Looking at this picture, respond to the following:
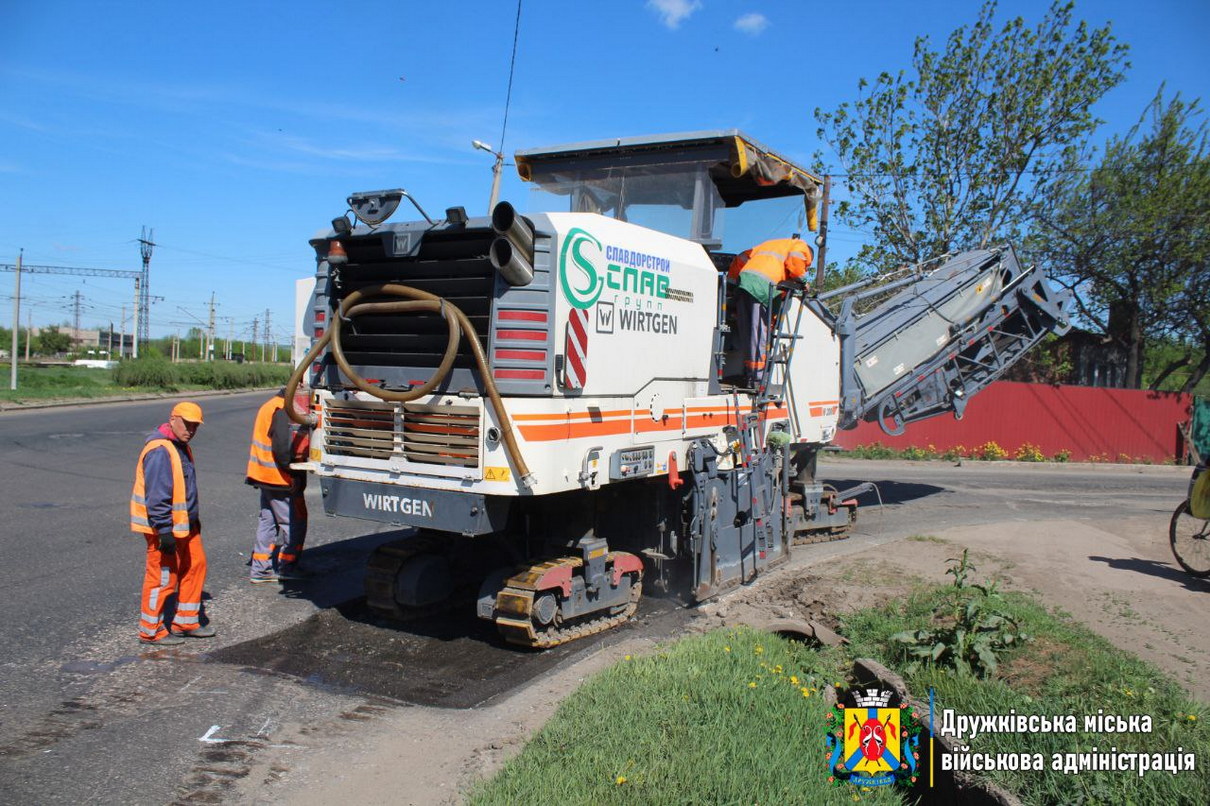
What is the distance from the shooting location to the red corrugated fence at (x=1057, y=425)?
67.2ft

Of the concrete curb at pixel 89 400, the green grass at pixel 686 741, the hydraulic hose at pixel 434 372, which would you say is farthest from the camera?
the concrete curb at pixel 89 400

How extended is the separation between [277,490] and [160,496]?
1615 millimetres

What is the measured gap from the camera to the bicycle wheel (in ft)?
24.3

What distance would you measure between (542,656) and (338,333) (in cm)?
265

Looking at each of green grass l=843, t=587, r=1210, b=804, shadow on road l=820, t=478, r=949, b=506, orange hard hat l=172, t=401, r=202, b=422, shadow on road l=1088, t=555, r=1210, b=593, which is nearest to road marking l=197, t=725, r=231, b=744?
orange hard hat l=172, t=401, r=202, b=422

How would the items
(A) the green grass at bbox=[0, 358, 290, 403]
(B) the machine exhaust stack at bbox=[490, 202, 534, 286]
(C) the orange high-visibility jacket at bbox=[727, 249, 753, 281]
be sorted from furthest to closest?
1. (A) the green grass at bbox=[0, 358, 290, 403]
2. (C) the orange high-visibility jacket at bbox=[727, 249, 753, 281]
3. (B) the machine exhaust stack at bbox=[490, 202, 534, 286]

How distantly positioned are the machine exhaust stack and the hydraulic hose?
42 centimetres

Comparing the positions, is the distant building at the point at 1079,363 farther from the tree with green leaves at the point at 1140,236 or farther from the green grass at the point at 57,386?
the green grass at the point at 57,386

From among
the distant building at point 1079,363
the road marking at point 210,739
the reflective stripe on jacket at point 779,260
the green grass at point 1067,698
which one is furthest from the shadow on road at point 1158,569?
the distant building at point 1079,363

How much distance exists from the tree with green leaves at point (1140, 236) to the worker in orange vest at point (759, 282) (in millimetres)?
18862

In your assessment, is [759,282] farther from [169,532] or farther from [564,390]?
[169,532]

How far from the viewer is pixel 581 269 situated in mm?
5520

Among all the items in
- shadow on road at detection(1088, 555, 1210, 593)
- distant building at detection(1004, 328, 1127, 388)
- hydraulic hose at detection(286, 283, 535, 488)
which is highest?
distant building at detection(1004, 328, 1127, 388)

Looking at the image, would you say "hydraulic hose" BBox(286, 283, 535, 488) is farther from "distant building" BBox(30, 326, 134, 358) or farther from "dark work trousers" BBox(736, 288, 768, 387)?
"distant building" BBox(30, 326, 134, 358)
